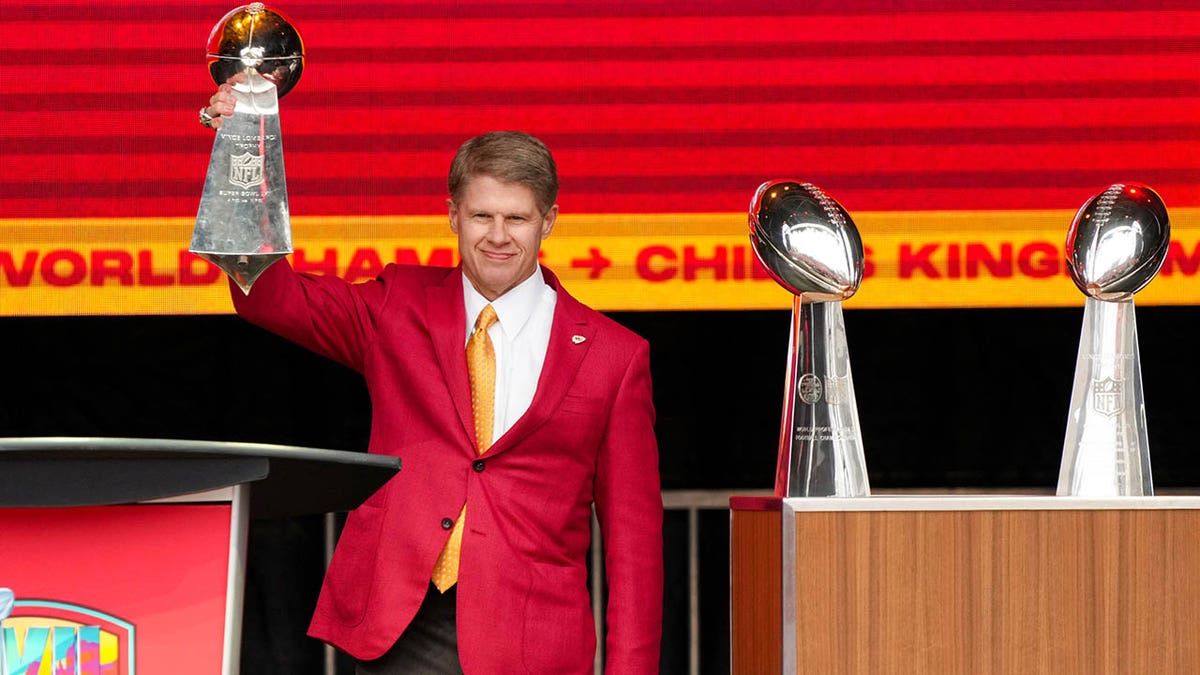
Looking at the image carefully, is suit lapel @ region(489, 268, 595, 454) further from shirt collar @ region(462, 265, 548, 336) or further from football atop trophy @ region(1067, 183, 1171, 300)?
football atop trophy @ region(1067, 183, 1171, 300)

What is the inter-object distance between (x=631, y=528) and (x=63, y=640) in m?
0.98

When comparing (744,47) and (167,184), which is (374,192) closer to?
(167,184)

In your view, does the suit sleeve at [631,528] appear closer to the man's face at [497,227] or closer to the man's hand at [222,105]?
the man's face at [497,227]

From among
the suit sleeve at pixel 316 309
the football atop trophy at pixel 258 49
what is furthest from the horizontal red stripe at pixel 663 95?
the football atop trophy at pixel 258 49

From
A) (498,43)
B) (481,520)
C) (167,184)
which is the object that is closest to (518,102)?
(498,43)

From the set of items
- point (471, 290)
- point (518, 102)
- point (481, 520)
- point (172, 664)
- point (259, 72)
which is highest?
point (518, 102)

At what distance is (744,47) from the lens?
2857 mm

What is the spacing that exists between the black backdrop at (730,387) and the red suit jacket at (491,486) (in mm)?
804

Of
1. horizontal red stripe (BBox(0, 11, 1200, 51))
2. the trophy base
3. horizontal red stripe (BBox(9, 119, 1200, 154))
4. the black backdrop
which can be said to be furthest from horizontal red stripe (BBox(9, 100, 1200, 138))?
the trophy base

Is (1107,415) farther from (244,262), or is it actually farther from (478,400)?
(244,262)

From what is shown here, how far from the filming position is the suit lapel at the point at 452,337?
6.61ft

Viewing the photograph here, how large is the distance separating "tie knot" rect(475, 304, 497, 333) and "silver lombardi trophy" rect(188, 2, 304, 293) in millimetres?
496

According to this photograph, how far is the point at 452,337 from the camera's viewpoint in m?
2.06

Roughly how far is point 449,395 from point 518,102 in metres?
0.95
